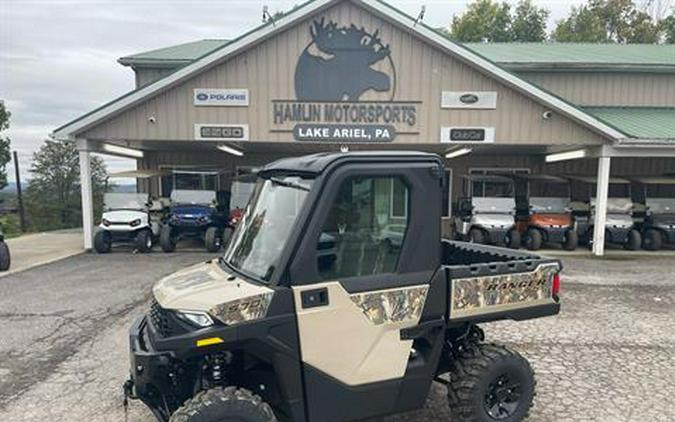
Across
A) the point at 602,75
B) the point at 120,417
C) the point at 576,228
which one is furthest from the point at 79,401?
the point at 602,75

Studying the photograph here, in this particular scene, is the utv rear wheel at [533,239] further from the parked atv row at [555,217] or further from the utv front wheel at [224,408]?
the utv front wheel at [224,408]

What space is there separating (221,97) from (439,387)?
32.0 ft

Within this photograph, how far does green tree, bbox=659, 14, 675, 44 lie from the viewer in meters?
30.7

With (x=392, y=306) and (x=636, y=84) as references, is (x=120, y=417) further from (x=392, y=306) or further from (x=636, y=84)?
(x=636, y=84)

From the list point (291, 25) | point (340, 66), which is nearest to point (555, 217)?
point (340, 66)

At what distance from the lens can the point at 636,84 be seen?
15727 mm

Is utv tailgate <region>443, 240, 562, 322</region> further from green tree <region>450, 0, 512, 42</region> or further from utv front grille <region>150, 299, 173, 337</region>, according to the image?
green tree <region>450, 0, 512, 42</region>

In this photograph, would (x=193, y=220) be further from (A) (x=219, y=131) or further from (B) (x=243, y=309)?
(B) (x=243, y=309)

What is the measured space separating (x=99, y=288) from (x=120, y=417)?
5.25 metres

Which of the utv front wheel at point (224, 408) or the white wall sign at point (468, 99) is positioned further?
the white wall sign at point (468, 99)

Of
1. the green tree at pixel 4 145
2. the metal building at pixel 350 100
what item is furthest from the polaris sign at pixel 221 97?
the green tree at pixel 4 145

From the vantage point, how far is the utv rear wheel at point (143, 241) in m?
12.3

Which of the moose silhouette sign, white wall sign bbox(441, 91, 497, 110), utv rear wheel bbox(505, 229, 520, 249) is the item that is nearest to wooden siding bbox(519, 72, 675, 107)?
white wall sign bbox(441, 91, 497, 110)

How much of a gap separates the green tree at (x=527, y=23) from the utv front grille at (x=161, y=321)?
37952 millimetres
